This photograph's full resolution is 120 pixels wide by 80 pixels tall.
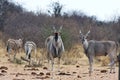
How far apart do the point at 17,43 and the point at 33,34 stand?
2.61m

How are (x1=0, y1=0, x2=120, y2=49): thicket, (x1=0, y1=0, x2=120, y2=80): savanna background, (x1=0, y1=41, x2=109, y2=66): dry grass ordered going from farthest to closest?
(x1=0, y1=0, x2=120, y2=49): thicket
(x1=0, y1=41, x2=109, y2=66): dry grass
(x1=0, y1=0, x2=120, y2=80): savanna background

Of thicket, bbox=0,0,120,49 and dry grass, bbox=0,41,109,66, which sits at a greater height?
thicket, bbox=0,0,120,49

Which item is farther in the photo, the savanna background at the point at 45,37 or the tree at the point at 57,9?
the tree at the point at 57,9

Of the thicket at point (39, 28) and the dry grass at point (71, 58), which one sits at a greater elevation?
the thicket at point (39, 28)

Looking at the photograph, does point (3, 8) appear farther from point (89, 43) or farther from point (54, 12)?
point (89, 43)

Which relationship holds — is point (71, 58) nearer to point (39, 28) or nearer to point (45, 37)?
point (45, 37)

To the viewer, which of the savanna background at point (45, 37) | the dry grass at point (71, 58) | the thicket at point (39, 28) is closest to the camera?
the savanna background at point (45, 37)

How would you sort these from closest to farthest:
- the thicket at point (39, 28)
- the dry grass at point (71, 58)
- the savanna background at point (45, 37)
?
the savanna background at point (45, 37) < the dry grass at point (71, 58) < the thicket at point (39, 28)

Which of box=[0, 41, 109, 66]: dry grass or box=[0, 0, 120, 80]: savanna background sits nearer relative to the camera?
box=[0, 0, 120, 80]: savanna background

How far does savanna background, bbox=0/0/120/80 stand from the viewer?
47.5 feet

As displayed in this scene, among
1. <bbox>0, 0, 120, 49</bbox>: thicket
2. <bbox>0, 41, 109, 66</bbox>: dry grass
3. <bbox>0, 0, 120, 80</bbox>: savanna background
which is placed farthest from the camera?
<bbox>0, 0, 120, 49</bbox>: thicket

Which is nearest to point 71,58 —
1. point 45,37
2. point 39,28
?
point 45,37

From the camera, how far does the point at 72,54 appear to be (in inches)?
981

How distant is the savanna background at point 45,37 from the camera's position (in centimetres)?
1447
